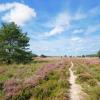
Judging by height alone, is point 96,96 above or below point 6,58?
below

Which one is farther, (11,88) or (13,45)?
(13,45)

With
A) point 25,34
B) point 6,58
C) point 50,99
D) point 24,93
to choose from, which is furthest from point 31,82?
point 25,34

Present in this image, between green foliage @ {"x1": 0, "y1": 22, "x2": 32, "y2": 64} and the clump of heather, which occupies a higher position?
green foliage @ {"x1": 0, "y1": 22, "x2": 32, "y2": 64}

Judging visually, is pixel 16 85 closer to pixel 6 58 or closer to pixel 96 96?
pixel 96 96

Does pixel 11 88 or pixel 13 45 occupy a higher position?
pixel 13 45

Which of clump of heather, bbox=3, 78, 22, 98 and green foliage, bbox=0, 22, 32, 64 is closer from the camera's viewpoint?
clump of heather, bbox=3, 78, 22, 98

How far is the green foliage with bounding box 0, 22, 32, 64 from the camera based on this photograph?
4197 centimetres

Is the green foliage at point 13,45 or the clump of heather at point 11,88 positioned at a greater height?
the green foliage at point 13,45

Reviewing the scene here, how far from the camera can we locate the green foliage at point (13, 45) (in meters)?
42.0

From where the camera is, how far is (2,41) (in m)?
43.2

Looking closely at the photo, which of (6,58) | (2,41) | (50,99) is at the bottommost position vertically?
(50,99)

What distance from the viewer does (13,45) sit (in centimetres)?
4291

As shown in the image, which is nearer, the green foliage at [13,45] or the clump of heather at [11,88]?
the clump of heather at [11,88]

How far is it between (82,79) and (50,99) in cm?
632
